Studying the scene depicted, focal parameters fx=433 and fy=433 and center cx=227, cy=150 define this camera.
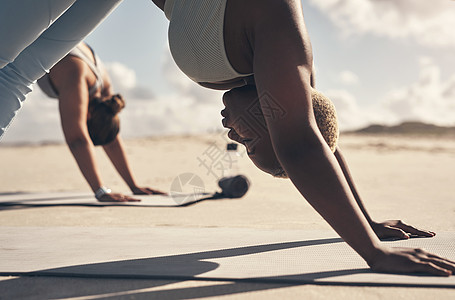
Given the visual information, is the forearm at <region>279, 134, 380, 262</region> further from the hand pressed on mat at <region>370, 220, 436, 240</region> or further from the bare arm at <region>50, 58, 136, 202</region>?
the bare arm at <region>50, 58, 136, 202</region>

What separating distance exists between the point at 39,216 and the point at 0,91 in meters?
1.56

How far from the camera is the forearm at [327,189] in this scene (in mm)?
1194

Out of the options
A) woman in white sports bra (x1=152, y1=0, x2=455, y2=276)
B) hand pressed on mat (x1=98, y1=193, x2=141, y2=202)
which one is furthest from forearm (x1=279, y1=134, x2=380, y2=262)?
hand pressed on mat (x1=98, y1=193, x2=141, y2=202)

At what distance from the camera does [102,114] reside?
363 cm

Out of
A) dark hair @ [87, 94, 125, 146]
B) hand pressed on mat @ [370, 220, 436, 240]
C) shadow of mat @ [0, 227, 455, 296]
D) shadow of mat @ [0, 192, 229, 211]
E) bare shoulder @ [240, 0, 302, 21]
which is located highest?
dark hair @ [87, 94, 125, 146]

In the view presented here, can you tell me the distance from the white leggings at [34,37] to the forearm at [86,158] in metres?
1.78

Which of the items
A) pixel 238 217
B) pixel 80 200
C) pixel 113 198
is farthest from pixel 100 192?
pixel 238 217

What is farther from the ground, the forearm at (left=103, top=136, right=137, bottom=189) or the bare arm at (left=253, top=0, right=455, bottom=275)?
the forearm at (left=103, top=136, right=137, bottom=189)

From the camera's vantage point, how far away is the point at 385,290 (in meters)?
1.12

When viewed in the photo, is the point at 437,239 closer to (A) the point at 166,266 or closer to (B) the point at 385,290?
(B) the point at 385,290

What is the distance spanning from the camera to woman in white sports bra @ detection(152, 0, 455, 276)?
1204mm

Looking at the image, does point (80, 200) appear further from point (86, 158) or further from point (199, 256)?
point (199, 256)

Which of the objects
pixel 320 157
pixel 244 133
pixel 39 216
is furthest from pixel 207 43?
pixel 39 216

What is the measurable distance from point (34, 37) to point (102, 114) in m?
2.35
